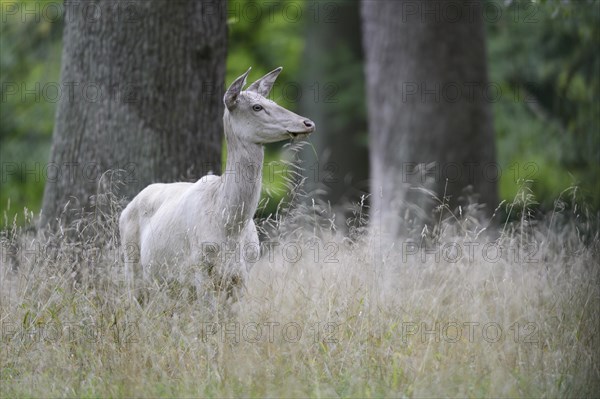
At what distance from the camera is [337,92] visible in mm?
20969

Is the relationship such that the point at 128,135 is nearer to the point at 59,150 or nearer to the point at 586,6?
the point at 59,150

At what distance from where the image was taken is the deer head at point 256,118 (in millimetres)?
7023

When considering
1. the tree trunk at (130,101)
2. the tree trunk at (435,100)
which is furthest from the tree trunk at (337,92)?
the tree trunk at (130,101)

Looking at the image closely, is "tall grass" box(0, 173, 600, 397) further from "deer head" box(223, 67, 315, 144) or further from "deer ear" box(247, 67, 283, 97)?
"deer ear" box(247, 67, 283, 97)

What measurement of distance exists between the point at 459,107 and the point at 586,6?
3062 millimetres

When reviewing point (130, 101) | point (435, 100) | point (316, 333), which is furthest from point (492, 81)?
point (316, 333)

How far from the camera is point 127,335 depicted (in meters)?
6.23

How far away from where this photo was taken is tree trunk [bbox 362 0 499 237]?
1331 centimetres

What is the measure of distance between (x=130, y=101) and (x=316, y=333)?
12.2 ft

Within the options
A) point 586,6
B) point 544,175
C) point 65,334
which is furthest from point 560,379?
point 544,175

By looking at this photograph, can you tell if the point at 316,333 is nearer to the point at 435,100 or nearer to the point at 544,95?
the point at 435,100

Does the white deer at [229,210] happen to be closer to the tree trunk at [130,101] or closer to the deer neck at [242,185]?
the deer neck at [242,185]

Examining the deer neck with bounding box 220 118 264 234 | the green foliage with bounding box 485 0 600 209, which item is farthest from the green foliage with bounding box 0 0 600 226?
the deer neck with bounding box 220 118 264 234

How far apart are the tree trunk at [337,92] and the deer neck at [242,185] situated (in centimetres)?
1298
